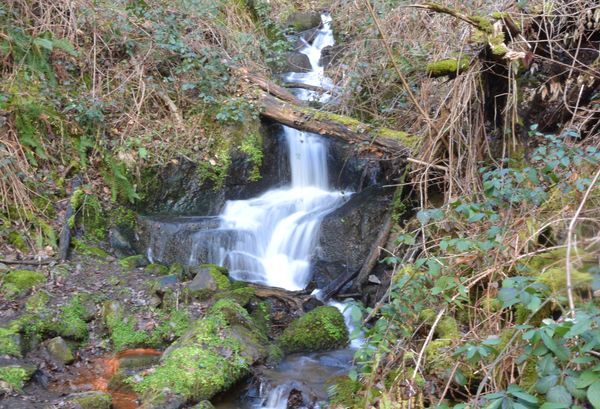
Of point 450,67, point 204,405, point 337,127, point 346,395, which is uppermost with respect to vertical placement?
point 450,67

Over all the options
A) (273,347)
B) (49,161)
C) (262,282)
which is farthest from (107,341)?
(49,161)

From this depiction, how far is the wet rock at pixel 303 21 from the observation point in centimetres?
1321

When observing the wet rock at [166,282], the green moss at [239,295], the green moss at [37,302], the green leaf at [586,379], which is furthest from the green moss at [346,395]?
the green moss at [37,302]

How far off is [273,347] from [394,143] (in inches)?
119

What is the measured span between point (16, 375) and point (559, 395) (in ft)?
14.6

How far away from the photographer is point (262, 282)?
7.60m

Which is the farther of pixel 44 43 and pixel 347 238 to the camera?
pixel 347 238

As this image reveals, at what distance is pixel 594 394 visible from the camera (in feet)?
7.57

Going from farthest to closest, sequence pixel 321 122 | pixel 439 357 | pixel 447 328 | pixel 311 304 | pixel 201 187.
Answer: pixel 201 187 < pixel 321 122 < pixel 311 304 < pixel 447 328 < pixel 439 357

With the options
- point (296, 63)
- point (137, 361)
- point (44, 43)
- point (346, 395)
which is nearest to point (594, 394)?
point (346, 395)

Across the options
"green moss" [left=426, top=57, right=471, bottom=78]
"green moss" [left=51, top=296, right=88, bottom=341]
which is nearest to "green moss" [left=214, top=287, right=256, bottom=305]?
"green moss" [left=51, top=296, right=88, bottom=341]

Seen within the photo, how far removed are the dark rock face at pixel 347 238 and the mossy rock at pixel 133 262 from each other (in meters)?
2.29

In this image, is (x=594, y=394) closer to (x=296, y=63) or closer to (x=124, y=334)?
(x=124, y=334)

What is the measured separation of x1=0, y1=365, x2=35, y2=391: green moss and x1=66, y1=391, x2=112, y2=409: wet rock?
0.50m
